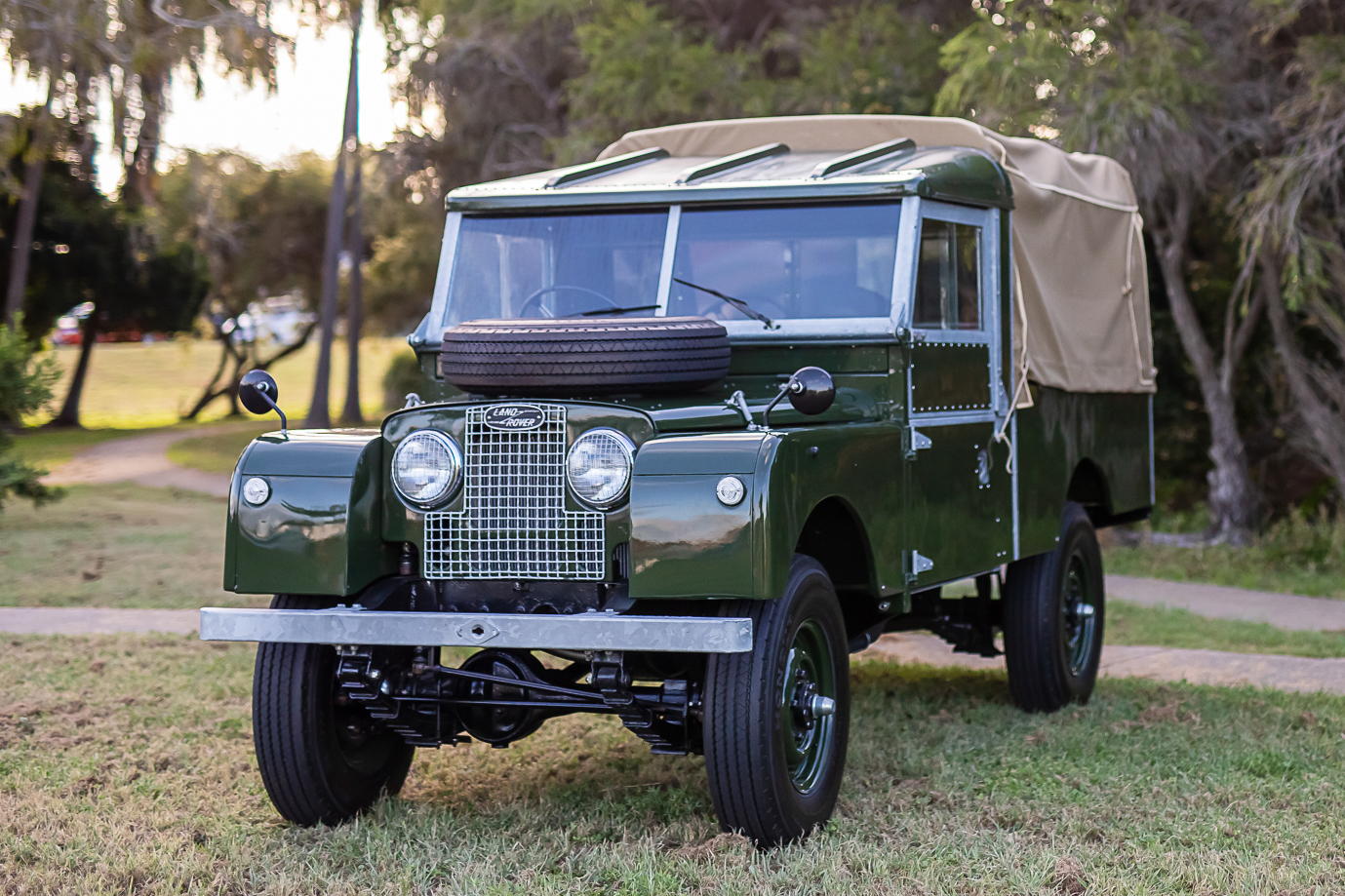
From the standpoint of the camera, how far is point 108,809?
5.46m

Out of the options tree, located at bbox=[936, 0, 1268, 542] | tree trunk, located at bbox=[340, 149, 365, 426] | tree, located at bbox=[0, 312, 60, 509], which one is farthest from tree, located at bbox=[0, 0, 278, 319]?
tree, located at bbox=[936, 0, 1268, 542]

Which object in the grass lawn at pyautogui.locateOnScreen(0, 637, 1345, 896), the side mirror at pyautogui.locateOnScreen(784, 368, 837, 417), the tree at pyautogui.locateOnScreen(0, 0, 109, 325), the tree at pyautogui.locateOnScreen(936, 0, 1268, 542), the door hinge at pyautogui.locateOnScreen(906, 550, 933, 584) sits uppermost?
the tree at pyautogui.locateOnScreen(0, 0, 109, 325)

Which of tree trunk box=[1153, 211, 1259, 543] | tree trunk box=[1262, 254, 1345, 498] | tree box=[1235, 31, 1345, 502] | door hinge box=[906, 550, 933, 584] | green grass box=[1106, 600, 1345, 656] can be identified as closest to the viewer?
door hinge box=[906, 550, 933, 584]

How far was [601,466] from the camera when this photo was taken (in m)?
4.87

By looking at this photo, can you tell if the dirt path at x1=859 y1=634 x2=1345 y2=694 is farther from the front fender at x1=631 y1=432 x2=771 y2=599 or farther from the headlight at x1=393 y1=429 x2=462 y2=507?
the headlight at x1=393 y1=429 x2=462 y2=507

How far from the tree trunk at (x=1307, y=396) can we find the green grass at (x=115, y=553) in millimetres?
8787

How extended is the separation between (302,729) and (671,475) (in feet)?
5.27

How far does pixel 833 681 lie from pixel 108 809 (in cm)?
269

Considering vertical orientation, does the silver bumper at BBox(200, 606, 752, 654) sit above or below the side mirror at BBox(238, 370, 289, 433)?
below

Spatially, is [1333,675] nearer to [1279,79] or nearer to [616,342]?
[616,342]

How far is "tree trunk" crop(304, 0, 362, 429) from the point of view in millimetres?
26156

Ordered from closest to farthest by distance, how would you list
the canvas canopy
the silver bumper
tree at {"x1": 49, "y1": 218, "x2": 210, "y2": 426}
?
the silver bumper < the canvas canopy < tree at {"x1": 49, "y1": 218, "x2": 210, "y2": 426}

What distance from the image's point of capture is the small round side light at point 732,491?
451 centimetres

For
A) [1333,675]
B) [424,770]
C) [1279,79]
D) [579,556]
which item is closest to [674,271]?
[579,556]
